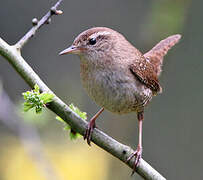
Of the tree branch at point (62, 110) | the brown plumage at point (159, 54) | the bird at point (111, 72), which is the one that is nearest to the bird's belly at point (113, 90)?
the bird at point (111, 72)

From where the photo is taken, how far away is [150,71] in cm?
362

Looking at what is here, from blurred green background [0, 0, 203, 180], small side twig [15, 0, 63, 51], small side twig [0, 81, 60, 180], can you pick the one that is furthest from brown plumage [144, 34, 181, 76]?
small side twig [15, 0, 63, 51]

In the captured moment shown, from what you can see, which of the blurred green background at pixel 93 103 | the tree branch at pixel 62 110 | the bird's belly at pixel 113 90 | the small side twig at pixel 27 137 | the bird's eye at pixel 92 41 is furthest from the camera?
the blurred green background at pixel 93 103

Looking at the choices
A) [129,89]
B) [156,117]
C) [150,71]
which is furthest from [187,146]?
[129,89]

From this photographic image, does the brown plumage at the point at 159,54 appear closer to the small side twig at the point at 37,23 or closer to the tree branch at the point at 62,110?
the tree branch at the point at 62,110

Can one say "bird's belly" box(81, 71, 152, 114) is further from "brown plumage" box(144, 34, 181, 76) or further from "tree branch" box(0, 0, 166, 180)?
"brown plumage" box(144, 34, 181, 76)

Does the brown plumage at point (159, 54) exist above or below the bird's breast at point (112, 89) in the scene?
above

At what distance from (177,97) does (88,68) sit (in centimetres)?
390

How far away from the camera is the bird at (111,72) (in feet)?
9.66

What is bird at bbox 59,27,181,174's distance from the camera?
9.66ft

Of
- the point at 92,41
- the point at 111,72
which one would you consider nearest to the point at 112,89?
the point at 111,72

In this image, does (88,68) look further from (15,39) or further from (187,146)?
(187,146)

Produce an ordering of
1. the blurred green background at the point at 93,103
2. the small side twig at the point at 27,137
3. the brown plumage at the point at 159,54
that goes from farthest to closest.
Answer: the blurred green background at the point at 93,103, the brown plumage at the point at 159,54, the small side twig at the point at 27,137

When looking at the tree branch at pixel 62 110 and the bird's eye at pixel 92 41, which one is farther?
the bird's eye at pixel 92 41
